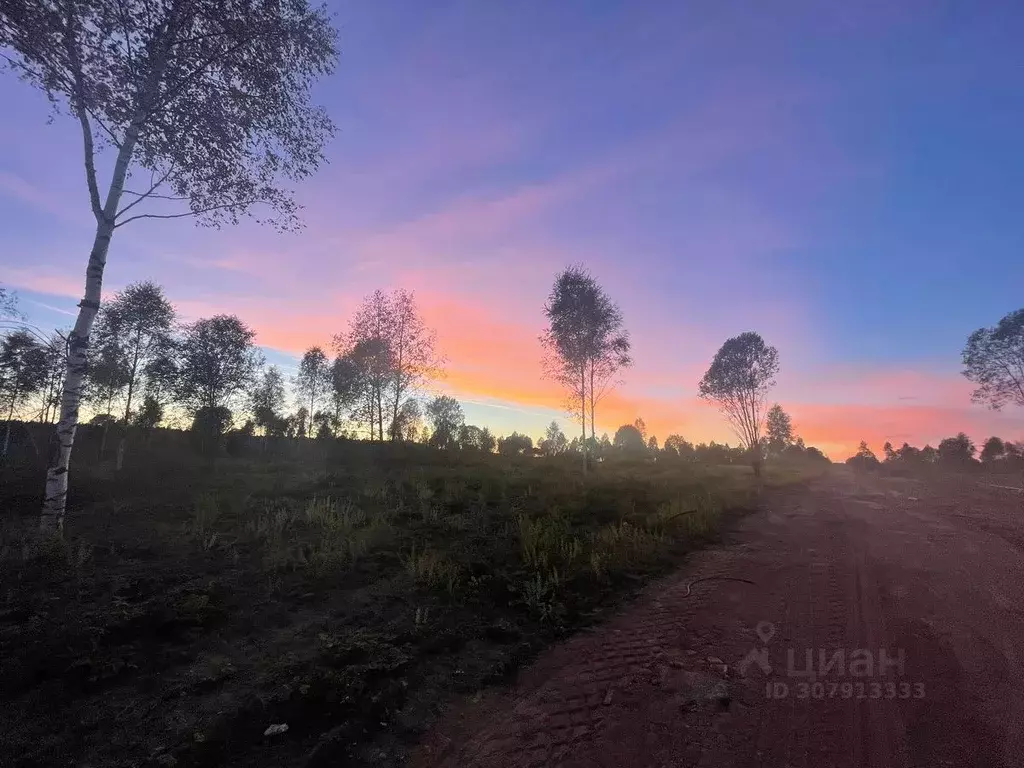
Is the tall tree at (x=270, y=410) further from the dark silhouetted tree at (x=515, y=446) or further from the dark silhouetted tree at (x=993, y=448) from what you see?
the dark silhouetted tree at (x=993, y=448)

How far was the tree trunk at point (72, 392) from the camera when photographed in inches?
351

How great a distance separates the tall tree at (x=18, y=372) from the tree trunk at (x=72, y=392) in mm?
20698

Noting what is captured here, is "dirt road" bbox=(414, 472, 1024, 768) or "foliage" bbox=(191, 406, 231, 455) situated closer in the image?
"dirt road" bbox=(414, 472, 1024, 768)

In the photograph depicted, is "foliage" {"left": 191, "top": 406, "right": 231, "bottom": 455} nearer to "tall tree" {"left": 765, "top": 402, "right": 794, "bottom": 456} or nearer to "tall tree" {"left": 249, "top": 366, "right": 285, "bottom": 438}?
"tall tree" {"left": 249, "top": 366, "right": 285, "bottom": 438}

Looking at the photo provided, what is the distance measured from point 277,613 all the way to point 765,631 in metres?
7.09

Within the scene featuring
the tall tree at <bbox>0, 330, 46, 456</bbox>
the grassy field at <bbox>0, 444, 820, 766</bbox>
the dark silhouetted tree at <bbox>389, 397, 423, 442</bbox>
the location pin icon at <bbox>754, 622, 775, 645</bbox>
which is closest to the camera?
the grassy field at <bbox>0, 444, 820, 766</bbox>

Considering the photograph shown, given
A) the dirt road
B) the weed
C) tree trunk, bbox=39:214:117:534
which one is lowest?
the dirt road

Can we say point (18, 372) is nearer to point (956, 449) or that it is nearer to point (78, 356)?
point (78, 356)

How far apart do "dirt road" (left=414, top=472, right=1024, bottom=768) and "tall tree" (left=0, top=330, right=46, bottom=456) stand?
102 ft

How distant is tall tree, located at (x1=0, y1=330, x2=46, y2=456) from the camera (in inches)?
963

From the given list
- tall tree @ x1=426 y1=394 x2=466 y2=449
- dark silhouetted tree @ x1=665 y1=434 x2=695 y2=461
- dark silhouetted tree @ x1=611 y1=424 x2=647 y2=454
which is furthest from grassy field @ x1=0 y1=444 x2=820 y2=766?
dark silhouetted tree @ x1=611 y1=424 x2=647 y2=454

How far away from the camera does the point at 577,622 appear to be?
7.36m

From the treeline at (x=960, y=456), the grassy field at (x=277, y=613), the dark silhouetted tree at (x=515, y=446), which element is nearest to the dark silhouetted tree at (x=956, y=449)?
the treeline at (x=960, y=456)

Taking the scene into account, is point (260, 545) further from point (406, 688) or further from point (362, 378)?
point (362, 378)
